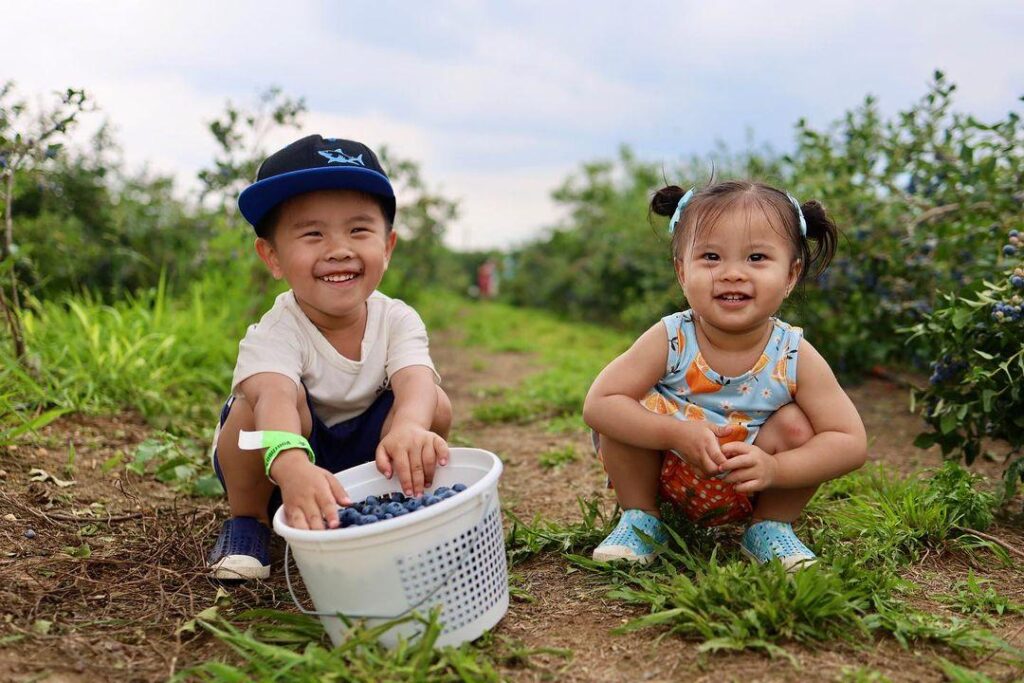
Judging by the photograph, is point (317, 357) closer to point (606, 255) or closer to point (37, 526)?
point (37, 526)

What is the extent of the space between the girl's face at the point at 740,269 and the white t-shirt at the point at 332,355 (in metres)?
0.76

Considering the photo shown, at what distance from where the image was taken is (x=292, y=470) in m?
1.89

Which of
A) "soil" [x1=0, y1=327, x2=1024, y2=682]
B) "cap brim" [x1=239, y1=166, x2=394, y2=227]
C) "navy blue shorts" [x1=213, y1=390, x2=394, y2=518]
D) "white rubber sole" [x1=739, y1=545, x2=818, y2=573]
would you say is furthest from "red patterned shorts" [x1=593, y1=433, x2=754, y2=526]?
"cap brim" [x1=239, y1=166, x2=394, y2=227]

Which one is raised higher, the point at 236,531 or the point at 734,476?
the point at 734,476

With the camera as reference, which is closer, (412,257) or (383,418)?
(383,418)

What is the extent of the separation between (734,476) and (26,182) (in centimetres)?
298

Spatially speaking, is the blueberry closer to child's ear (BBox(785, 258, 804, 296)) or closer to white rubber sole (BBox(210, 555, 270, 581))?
white rubber sole (BBox(210, 555, 270, 581))

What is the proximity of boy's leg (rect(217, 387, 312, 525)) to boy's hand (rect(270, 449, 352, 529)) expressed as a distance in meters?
0.35

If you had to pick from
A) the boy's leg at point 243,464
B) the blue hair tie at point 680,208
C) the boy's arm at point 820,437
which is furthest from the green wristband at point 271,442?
the blue hair tie at point 680,208

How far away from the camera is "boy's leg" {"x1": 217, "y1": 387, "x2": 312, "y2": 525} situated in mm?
2258

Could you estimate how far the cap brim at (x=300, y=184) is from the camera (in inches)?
85.7

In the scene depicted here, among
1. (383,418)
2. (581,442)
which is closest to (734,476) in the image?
(383,418)

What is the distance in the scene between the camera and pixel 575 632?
6.22ft

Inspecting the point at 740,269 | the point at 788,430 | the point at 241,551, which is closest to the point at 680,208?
the point at 740,269
